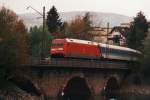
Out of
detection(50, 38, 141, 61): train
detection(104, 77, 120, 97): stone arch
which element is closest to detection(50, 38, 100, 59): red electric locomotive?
detection(50, 38, 141, 61): train

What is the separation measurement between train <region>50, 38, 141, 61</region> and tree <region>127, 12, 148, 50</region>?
13.9 meters

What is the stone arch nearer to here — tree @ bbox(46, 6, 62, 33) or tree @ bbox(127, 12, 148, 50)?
tree @ bbox(127, 12, 148, 50)

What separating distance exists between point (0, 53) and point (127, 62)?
47.7 m

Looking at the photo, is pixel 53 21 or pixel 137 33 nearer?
pixel 137 33

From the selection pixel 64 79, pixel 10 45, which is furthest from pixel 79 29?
pixel 10 45

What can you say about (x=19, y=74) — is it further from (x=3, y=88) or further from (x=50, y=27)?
(x=50, y=27)

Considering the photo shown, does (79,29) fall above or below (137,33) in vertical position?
above

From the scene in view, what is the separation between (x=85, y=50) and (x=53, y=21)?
4374cm

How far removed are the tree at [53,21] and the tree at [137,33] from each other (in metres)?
17.6

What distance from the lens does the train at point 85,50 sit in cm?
8656

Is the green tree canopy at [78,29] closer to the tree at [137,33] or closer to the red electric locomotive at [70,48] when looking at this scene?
the tree at [137,33]

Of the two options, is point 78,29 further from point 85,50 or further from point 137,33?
point 85,50

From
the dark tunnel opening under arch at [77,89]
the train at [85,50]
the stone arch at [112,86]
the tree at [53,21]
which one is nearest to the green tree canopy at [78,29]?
the tree at [53,21]

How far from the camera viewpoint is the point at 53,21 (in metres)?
134
